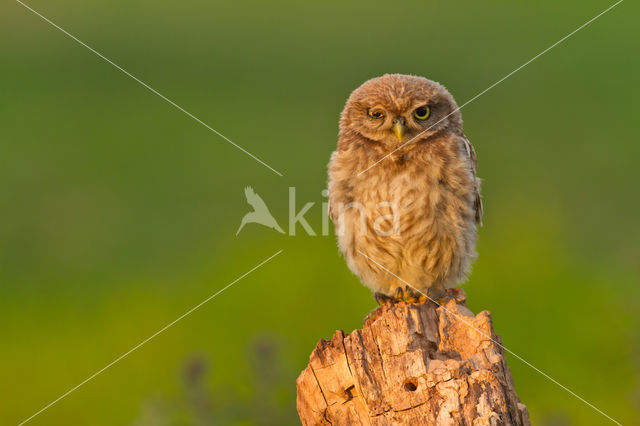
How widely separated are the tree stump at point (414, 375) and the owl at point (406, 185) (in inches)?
46.9

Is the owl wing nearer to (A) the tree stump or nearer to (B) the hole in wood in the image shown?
(A) the tree stump

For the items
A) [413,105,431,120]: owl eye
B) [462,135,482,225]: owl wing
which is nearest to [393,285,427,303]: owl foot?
[462,135,482,225]: owl wing

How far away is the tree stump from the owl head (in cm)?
158

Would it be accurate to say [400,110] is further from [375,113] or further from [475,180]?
[475,180]

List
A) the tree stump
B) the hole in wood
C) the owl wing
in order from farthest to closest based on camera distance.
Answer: the owl wing, the hole in wood, the tree stump

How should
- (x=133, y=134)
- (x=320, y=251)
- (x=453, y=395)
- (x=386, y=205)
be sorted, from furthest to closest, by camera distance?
(x=133, y=134) → (x=320, y=251) → (x=386, y=205) → (x=453, y=395)

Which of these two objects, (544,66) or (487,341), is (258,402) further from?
(544,66)

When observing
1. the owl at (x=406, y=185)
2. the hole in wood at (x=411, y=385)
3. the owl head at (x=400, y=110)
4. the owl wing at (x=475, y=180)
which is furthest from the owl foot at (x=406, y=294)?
the hole in wood at (x=411, y=385)

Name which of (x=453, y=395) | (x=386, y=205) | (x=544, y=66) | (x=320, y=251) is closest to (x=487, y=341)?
(x=453, y=395)

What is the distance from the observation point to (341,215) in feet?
17.3

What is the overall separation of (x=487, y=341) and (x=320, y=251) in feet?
20.1

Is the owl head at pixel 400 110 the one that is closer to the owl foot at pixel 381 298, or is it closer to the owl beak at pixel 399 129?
the owl beak at pixel 399 129

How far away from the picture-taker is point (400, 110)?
5.07m

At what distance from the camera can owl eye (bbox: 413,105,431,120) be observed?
16.9ft
